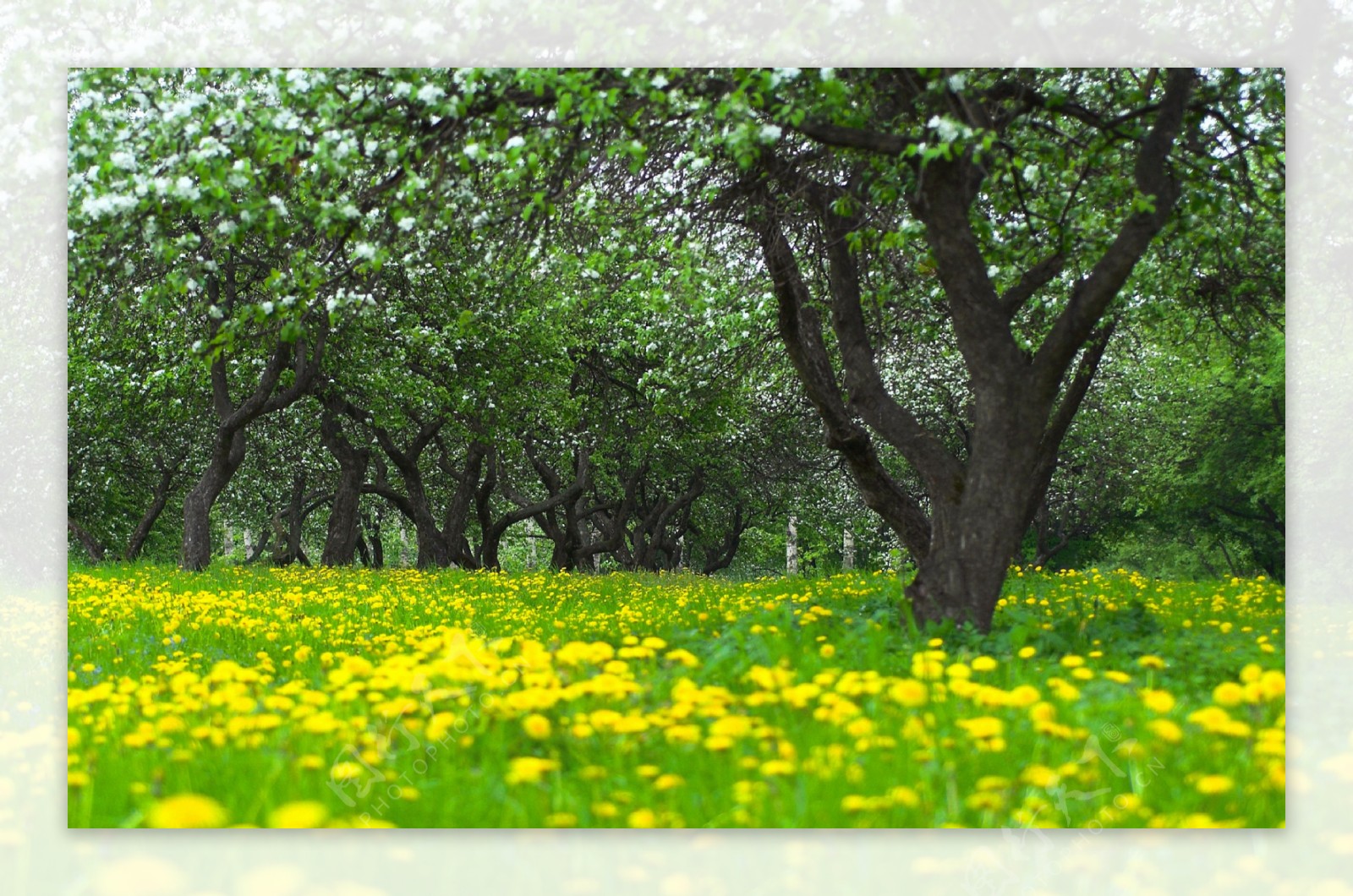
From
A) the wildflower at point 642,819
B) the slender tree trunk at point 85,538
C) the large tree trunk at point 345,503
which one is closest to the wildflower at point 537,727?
the wildflower at point 642,819

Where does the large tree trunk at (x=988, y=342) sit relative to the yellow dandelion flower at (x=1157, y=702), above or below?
above

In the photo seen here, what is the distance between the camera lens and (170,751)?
154 inches

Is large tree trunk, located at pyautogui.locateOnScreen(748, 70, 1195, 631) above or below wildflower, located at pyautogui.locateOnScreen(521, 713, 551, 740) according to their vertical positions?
above

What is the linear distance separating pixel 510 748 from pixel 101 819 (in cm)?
151

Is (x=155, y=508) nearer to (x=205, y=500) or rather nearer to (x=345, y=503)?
(x=345, y=503)

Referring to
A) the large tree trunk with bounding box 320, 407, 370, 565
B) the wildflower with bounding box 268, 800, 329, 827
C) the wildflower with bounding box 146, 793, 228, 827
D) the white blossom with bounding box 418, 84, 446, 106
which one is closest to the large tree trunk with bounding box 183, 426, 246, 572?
the large tree trunk with bounding box 320, 407, 370, 565

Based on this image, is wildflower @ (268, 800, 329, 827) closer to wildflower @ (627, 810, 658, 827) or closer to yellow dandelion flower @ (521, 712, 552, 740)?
yellow dandelion flower @ (521, 712, 552, 740)

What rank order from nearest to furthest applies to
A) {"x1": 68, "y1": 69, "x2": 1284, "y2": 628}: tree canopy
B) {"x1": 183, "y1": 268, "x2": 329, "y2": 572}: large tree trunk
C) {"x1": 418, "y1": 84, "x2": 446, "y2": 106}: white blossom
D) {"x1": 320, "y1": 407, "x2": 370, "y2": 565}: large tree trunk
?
{"x1": 418, "y1": 84, "x2": 446, "y2": 106}: white blossom, {"x1": 68, "y1": 69, "x2": 1284, "y2": 628}: tree canopy, {"x1": 183, "y1": 268, "x2": 329, "y2": 572}: large tree trunk, {"x1": 320, "y1": 407, "x2": 370, "y2": 565}: large tree trunk

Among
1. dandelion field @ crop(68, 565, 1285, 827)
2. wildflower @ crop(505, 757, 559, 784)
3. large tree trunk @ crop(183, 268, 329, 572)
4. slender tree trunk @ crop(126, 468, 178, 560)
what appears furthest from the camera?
slender tree trunk @ crop(126, 468, 178, 560)

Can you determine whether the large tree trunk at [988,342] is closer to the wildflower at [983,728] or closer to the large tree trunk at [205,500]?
the wildflower at [983,728]

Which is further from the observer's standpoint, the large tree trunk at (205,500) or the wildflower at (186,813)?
the large tree trunk at (205,500)

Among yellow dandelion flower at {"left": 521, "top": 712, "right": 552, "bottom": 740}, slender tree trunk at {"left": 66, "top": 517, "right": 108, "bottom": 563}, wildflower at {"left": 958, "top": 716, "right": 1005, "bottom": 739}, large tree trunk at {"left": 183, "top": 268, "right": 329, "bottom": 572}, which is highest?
large tree trunk at {"left": 183, "top": 268, "right": 329, "bottom": 572}

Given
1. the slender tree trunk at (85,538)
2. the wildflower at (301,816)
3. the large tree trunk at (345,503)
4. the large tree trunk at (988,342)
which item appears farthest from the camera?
the slender tree trunk at (85,538)

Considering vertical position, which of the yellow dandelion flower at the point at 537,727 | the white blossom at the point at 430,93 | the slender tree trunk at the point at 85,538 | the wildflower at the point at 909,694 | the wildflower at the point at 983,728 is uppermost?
the white blossom at the point at 430,93
